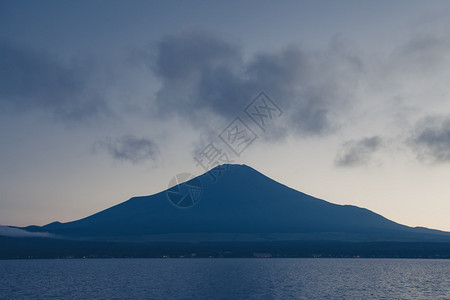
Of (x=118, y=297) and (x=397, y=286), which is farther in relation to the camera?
(x=397, y=286)

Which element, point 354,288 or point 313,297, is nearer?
point 313,297

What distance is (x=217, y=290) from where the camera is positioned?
109562 millimetres

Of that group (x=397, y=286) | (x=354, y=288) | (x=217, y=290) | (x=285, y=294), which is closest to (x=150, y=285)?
(x=217, y=290)

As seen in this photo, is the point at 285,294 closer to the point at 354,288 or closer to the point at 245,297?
the point at 245,297

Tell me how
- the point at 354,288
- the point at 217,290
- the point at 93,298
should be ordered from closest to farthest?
1. the point at 93,298
2. the point at 217,290
3. the point at 354,288

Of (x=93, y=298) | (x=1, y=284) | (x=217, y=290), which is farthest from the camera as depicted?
(x=1, y=284)

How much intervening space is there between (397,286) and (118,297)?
7704 centimetres

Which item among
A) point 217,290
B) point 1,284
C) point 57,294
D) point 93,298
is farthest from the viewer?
point 1,284

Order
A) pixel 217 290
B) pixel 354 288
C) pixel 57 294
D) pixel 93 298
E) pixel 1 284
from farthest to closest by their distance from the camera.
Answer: pixel 1 284, pixel 354 288, pixel 217 290, pixel 57 294, pixel 93 298

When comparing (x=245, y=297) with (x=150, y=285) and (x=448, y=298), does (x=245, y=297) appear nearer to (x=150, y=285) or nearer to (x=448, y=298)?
(x=150, y=285)

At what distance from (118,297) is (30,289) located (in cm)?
3112

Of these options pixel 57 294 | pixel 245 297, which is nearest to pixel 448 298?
pixel 245 297

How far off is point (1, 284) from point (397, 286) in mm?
110665

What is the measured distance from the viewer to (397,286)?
126 metres
